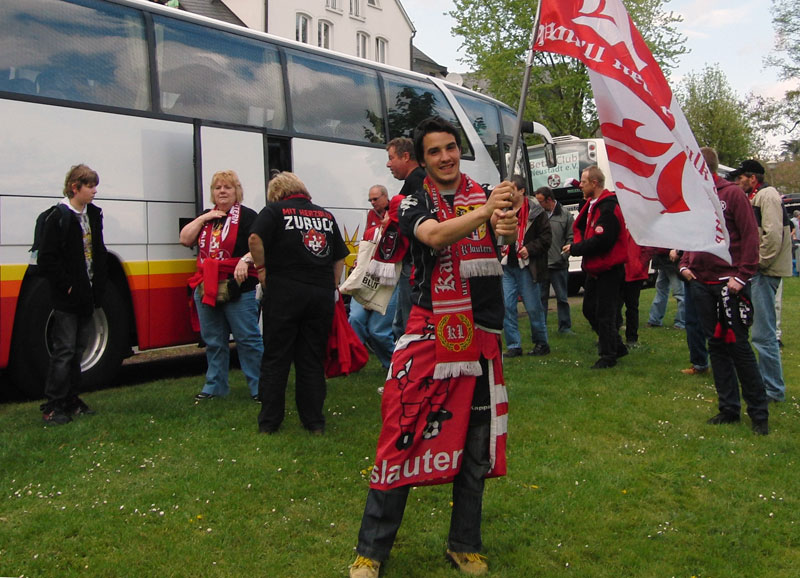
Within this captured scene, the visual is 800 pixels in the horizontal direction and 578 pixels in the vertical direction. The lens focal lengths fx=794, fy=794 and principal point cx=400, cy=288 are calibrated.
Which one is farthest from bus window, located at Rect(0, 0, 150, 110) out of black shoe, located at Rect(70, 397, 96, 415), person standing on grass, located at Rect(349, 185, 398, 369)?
black shoe, located at Rect(70, 397, 96, 415)

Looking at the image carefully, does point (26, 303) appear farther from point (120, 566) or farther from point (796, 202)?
Result: point (796, 202)

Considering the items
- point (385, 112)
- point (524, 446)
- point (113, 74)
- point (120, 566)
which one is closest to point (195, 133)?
point (113, 74)

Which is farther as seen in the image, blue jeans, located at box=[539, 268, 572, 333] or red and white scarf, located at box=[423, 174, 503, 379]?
blue jeans, located at box=[539, 268, 572, 333]

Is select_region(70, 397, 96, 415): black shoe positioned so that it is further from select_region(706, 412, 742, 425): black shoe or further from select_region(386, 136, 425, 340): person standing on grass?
select_region(706, 412, 742, 425): black shoe

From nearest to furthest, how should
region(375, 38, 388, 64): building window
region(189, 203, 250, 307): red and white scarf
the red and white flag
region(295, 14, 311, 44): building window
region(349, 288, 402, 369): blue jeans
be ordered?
the red and white flag, region(189, 203, 250, 307): red and white scarf, region(349, 288, 402, 369): blue jeans, region(295, 14, 311, 44): building window, region(375, 38, 388, 64): building window

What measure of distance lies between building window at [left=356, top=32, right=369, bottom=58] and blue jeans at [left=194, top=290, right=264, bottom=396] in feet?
112

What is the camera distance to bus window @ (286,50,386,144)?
379 inches

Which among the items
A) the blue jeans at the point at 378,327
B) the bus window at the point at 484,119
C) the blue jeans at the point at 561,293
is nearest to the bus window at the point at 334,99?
the bus window at the point at 484,119

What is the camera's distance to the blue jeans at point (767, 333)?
21.5ft

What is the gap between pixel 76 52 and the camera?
7.50 meters

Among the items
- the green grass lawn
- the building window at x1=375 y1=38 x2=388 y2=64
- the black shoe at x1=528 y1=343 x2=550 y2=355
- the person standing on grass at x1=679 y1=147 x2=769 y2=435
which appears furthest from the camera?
the building window at x1=375 y1=38 x2=388 y2=64

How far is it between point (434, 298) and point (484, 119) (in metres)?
10.4

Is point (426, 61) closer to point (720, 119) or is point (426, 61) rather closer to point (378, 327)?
point (720, 119)

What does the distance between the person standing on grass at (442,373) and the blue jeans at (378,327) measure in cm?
402
